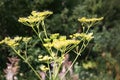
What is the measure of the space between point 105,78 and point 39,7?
1621 mm

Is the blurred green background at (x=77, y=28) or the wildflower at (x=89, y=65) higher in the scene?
the blurred green background at (x=77, y=28)

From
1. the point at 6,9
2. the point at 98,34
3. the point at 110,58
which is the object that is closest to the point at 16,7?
the point at 6,9

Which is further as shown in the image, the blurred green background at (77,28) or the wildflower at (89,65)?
the wildflower at (89,65)

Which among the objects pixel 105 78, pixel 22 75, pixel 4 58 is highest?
pixel 4 58

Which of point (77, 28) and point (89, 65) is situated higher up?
point (77, 28)

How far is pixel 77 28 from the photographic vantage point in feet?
24.0

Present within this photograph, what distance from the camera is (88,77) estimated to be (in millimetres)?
6758

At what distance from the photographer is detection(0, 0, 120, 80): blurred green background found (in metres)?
6.68

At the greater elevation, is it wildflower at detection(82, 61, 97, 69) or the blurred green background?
the blurred green background

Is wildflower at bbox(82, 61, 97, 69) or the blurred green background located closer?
the blurred green background

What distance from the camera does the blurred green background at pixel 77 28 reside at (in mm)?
6684

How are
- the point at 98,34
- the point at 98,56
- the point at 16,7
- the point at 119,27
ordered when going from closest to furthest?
the point at 16,7, the point at 98,34, the point at 98,56, the point at 119,27

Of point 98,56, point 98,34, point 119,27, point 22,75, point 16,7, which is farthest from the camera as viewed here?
point 119,27

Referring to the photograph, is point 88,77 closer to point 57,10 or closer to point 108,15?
point 57,10
